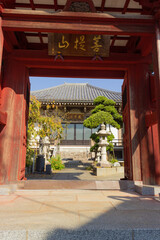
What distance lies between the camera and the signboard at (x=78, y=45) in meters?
4.18

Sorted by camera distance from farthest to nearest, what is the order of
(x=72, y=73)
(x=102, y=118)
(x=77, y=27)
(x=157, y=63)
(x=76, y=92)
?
(x=76, y=92)
(x=102, y=118)
(x=72, y=73)
(x=77, y=27)
(x=157, y=63)

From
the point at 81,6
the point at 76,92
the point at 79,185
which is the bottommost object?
the point at 79,185

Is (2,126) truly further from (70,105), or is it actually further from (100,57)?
(70,105)

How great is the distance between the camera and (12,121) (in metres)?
4.18

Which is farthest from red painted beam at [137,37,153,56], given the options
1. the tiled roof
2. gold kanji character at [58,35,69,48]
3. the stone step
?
the tiled roof

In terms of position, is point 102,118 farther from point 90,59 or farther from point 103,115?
point 90,59

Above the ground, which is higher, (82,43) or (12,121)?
(82,43)

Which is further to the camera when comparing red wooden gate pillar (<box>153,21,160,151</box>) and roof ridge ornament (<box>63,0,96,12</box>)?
A: roof ridge ornament (<box>63,0,96,12</box>)

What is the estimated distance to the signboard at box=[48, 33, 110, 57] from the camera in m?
4.18

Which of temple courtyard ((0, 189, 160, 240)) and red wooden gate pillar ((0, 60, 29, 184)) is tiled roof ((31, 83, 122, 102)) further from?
temple courtyard ((0, 189, 160, 240))

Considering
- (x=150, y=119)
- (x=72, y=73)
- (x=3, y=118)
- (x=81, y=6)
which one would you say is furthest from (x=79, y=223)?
(x=72, y=73)

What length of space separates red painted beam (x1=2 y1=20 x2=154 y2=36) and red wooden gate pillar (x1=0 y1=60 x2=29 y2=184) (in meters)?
1.25

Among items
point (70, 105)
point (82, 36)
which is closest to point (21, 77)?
point (82, 36)

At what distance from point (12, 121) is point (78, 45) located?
7.57 feet
